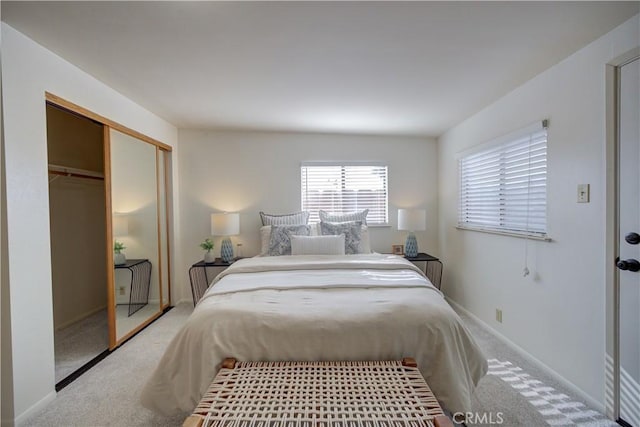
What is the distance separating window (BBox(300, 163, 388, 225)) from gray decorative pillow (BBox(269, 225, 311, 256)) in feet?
1.90

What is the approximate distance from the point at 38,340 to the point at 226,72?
214 centimetres

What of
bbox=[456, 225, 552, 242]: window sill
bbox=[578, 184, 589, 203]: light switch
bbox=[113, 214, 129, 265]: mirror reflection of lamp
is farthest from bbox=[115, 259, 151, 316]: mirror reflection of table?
bbox=[578, 184, 589, 203]: light switch

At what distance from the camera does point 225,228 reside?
3.43 metres

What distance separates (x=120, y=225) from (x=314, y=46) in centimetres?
232

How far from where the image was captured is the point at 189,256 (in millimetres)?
3789

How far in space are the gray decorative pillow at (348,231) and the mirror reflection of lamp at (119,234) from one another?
2014mm

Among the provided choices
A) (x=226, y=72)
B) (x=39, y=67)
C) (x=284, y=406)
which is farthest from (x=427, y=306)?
(x=39, y=67)

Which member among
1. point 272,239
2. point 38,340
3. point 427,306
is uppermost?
point 272,239

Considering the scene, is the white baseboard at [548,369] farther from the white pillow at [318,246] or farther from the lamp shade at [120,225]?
the lamp shade at [120,225]

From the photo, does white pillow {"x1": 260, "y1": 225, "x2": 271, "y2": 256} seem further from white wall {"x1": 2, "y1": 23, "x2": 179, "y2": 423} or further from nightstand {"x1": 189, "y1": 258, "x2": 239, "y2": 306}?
white wall {"x1": 2, "y1": 23, "x2": 179, "y2": 423}

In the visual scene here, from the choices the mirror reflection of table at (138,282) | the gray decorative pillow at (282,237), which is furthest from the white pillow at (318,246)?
the mirror reflection of table at (138,282)

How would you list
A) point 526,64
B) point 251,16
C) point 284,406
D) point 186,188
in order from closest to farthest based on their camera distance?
1. point 284,406
2. point 251,16
3. point 526,64
4. point 186,188

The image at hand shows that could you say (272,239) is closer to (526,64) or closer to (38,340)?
(38,340)

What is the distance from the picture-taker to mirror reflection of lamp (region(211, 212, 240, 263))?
3424 mm
